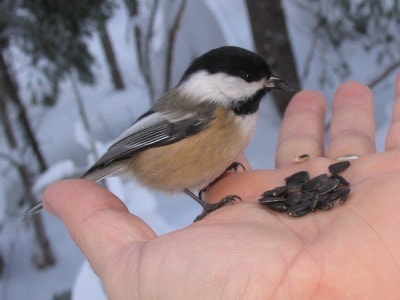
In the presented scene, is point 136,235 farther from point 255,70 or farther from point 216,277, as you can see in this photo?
point 255,70

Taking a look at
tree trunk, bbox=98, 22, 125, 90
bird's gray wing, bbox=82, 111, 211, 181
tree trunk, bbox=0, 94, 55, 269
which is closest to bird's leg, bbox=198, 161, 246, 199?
bird's gray wing, bbox=82, 111, 211, 181

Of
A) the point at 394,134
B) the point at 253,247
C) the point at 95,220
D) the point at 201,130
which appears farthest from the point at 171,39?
the point at 253,247

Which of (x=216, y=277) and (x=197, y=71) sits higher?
(x=197, y=71)

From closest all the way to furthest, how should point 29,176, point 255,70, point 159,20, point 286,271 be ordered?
point 286,271
point 255,70
point 159,20
point 29,176

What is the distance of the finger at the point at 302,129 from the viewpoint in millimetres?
1348

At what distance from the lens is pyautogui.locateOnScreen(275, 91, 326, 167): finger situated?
1.35m

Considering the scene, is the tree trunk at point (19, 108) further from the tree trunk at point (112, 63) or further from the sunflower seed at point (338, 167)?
the sunflower seed at point (338, 167)

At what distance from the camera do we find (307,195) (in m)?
1.04

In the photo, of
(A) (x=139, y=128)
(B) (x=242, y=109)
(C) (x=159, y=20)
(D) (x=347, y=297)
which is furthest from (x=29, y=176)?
(D) (x=347, y=297)

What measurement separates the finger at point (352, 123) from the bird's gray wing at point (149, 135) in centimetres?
35

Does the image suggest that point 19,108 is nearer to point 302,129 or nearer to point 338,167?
point 302,129

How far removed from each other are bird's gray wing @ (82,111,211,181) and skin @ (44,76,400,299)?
0.66 feet

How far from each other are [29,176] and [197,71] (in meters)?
1.79

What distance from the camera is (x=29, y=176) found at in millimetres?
2781
